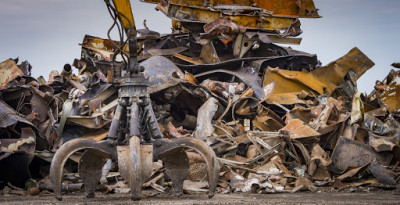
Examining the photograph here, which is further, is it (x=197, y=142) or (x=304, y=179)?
(x=304, y=179)

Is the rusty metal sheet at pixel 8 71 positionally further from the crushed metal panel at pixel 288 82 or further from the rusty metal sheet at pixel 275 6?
the crushed metal panel at pixel 288 82

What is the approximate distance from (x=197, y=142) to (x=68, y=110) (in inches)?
100

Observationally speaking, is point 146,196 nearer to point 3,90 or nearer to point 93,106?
point 93,106

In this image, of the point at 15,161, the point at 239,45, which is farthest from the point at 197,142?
the point at 239,45

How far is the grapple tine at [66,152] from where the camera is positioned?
11.1 ft

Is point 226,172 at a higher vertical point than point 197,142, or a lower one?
lower

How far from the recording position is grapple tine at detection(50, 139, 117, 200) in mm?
3377

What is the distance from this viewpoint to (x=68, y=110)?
18.4ft

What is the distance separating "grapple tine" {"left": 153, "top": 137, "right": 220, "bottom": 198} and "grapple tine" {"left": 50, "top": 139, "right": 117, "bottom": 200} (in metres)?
0.36

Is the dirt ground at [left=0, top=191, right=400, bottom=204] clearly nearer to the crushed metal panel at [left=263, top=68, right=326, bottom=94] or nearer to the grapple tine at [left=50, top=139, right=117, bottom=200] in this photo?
the grapple tine at [left=50, top=139, right=117, bottom=200]

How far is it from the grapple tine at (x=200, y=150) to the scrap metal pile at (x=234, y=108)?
87 cm

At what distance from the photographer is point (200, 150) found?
11.9 feet

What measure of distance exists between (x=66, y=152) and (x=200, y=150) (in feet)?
3.33

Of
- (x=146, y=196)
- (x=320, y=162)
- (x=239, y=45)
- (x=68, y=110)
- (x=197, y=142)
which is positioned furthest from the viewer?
(x=239, y=45)
